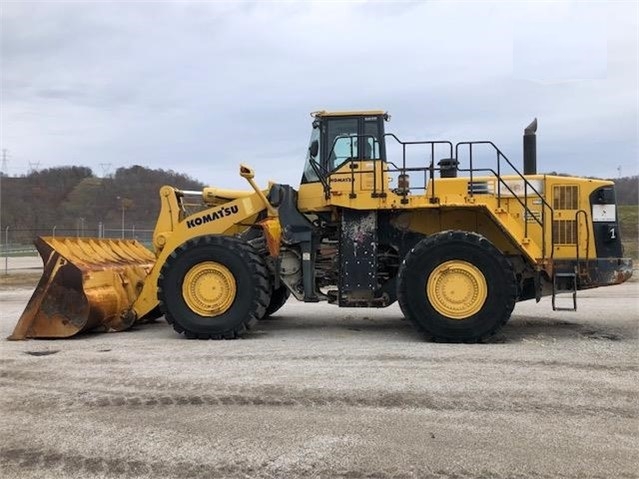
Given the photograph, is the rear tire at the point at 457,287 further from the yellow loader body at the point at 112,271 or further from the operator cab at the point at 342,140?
the yellow loader body at the point at 112,271

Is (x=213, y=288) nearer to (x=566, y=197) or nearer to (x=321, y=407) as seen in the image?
(x=321, y=407)

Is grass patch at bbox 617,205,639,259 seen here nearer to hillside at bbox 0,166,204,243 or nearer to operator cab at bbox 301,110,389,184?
operator cab at bbox 301,110,389,184

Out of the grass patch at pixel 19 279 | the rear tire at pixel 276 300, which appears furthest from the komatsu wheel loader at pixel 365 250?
the grass patch at pixel 19 279

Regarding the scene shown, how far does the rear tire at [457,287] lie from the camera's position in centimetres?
788

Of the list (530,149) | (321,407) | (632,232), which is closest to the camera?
(321,407)

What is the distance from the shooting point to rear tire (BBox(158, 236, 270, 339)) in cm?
852

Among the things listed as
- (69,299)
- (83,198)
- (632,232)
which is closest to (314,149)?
(69,299)

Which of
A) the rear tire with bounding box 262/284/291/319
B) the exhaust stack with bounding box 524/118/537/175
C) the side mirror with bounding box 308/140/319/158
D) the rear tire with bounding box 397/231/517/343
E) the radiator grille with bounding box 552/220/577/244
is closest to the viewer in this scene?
the rear tire with bounding box 397/231/517/343

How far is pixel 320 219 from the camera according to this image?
9.30 meters

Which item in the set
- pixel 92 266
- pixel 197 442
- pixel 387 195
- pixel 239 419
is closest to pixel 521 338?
pixel 387 195

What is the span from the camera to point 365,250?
343 inches

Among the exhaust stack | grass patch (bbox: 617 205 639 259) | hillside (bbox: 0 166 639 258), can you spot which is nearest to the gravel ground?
the exhaust stack

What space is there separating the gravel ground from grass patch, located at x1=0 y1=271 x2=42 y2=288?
1369 cm

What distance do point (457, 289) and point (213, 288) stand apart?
341 centimetres
